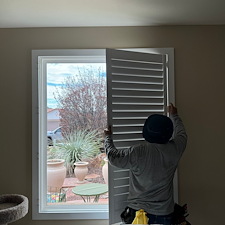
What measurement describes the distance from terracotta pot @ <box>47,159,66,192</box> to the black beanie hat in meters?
1.07

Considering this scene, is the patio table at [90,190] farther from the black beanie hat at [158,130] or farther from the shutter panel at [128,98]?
the black beanie hat at [158,130]

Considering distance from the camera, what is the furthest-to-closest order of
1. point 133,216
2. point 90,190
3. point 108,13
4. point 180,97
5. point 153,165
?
1. point 90,190
2. point 180,97
3. point 108,13
4. point 133,216
5. point 153,165

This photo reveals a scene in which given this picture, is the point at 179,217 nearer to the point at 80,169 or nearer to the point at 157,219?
the point at 157,219

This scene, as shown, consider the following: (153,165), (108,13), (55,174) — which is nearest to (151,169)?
(153,165)

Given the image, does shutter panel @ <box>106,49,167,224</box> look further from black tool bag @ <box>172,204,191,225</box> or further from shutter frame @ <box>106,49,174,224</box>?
black tool bag @ <box>172,204,191,225</box>

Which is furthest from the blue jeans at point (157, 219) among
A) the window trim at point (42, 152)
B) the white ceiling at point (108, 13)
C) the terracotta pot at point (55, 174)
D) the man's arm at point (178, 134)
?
the white ceiling at point (108, 13)

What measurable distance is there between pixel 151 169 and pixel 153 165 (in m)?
0.03

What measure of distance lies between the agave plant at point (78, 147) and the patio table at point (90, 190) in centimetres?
19

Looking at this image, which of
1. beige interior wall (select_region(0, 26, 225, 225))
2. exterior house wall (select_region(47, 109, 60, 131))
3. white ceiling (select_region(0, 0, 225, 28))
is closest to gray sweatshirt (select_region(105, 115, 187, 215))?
beige interior wall (select_region(0, 26, 225, 225))

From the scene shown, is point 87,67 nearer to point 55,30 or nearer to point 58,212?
point 55,30

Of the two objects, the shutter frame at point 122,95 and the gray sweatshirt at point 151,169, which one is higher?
the shutter frame at point 122,95

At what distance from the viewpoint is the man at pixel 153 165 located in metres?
1.84

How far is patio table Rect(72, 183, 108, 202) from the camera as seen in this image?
251 cm

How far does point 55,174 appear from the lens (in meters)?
2.51
